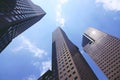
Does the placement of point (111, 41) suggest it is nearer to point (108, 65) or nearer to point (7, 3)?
point (108, 65)

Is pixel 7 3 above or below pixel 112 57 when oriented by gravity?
below

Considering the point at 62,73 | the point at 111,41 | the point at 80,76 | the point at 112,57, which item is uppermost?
the point at 111,41

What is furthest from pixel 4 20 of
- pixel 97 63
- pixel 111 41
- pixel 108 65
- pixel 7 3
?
pixel 111 41

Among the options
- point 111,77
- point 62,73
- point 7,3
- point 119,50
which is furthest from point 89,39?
point 7,3

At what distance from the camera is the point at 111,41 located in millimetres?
136625

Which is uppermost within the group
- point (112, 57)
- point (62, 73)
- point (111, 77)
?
point (112, 57)

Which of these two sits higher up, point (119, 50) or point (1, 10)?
point (119, 50)

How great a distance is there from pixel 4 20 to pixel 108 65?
3251 inches

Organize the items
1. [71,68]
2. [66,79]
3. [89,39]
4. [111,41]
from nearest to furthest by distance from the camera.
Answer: [66,79], [71,68], [111,41], [89,39]

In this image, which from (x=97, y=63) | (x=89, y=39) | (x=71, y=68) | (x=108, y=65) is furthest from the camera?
(x=89, y=39)

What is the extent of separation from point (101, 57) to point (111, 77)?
27.2 meters

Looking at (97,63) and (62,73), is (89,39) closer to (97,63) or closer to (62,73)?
(97,63)

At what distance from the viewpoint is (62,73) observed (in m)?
61.2

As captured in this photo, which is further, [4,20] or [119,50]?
[119,50]
